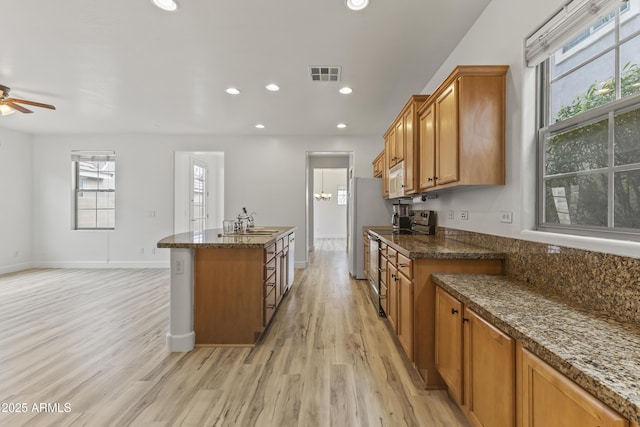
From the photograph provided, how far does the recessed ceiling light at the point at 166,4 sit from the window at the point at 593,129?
8.37 ft

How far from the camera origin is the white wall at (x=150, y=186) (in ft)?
19.9

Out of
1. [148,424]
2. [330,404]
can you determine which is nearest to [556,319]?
[330,404]

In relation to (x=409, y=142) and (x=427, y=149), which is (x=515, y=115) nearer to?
(x=427, y=149)

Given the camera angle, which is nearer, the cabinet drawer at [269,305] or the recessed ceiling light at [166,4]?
the recessed ceiling light at [166,4]

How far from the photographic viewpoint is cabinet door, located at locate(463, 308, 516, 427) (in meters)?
1.16

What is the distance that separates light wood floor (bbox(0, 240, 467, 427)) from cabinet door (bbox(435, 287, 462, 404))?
0.81 feet

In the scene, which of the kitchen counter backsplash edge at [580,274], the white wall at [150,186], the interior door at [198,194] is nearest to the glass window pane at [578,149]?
the kitchen counter backsplash edge at [580,274]

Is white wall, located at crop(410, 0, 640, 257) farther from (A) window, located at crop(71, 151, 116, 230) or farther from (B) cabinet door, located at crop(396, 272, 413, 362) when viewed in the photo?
(A) window, located at crop(71, 151, 116, 230)

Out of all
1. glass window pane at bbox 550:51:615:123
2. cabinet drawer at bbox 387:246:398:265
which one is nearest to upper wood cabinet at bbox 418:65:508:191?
glass window pane at bbox 550:51:615:123

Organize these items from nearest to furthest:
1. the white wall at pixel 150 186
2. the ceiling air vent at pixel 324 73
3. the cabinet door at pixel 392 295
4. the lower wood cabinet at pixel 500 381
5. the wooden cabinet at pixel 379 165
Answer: the lower wood cabinet at pixel 500 381, the cabinet door at pixel 392 295, the ceiling air vent at pixel 324 73, the wooden cabinet at pixel 379 165, the white wall at pixel 150 186

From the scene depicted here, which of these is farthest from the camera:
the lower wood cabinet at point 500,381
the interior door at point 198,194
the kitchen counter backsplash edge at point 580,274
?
the interior door at point 198,194

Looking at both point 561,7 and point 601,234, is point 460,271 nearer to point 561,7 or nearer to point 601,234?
point 601,234

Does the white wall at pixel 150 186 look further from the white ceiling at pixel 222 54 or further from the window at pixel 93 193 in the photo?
the white ceiling at pixel 222 54

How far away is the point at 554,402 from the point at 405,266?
4.25 feet
